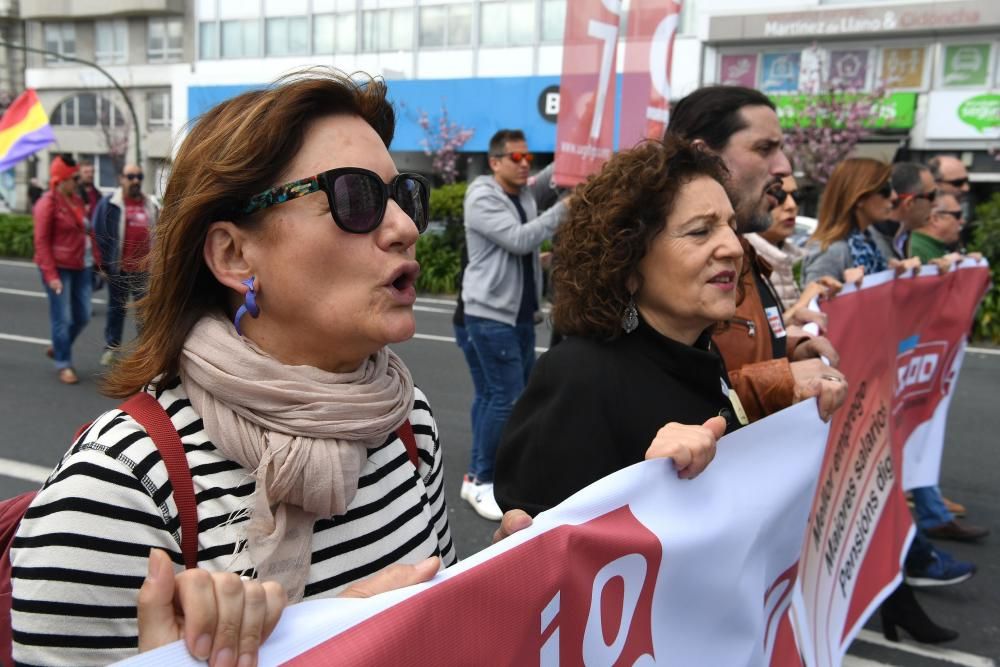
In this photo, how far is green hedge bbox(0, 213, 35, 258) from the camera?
21.8 metres

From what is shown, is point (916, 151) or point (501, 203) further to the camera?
point (916, 151)

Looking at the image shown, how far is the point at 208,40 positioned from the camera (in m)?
37.3

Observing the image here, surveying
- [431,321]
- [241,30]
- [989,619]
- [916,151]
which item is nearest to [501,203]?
[989,619]

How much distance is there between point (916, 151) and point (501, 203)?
2347cm

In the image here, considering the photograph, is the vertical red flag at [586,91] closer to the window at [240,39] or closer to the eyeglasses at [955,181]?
the eyeglasses at [955,181]

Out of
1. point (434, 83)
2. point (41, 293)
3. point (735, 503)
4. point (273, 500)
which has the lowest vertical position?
point (41, 293)

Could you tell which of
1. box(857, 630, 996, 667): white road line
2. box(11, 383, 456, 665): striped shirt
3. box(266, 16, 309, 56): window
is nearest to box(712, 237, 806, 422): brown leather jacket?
box(11, 383, 456, 665): striped shirt

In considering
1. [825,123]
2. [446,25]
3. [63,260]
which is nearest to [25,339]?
[63,260]

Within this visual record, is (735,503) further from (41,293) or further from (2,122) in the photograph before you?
(41,293)

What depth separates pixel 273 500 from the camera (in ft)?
4.56

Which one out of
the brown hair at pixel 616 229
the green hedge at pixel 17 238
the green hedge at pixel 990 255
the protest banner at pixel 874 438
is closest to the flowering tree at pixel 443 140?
the green hedge at pixel 17 238

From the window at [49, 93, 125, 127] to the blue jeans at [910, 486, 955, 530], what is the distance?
39921 mm

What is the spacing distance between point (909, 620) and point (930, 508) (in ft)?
3.75

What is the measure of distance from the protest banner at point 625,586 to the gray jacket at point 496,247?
9.12 feet
